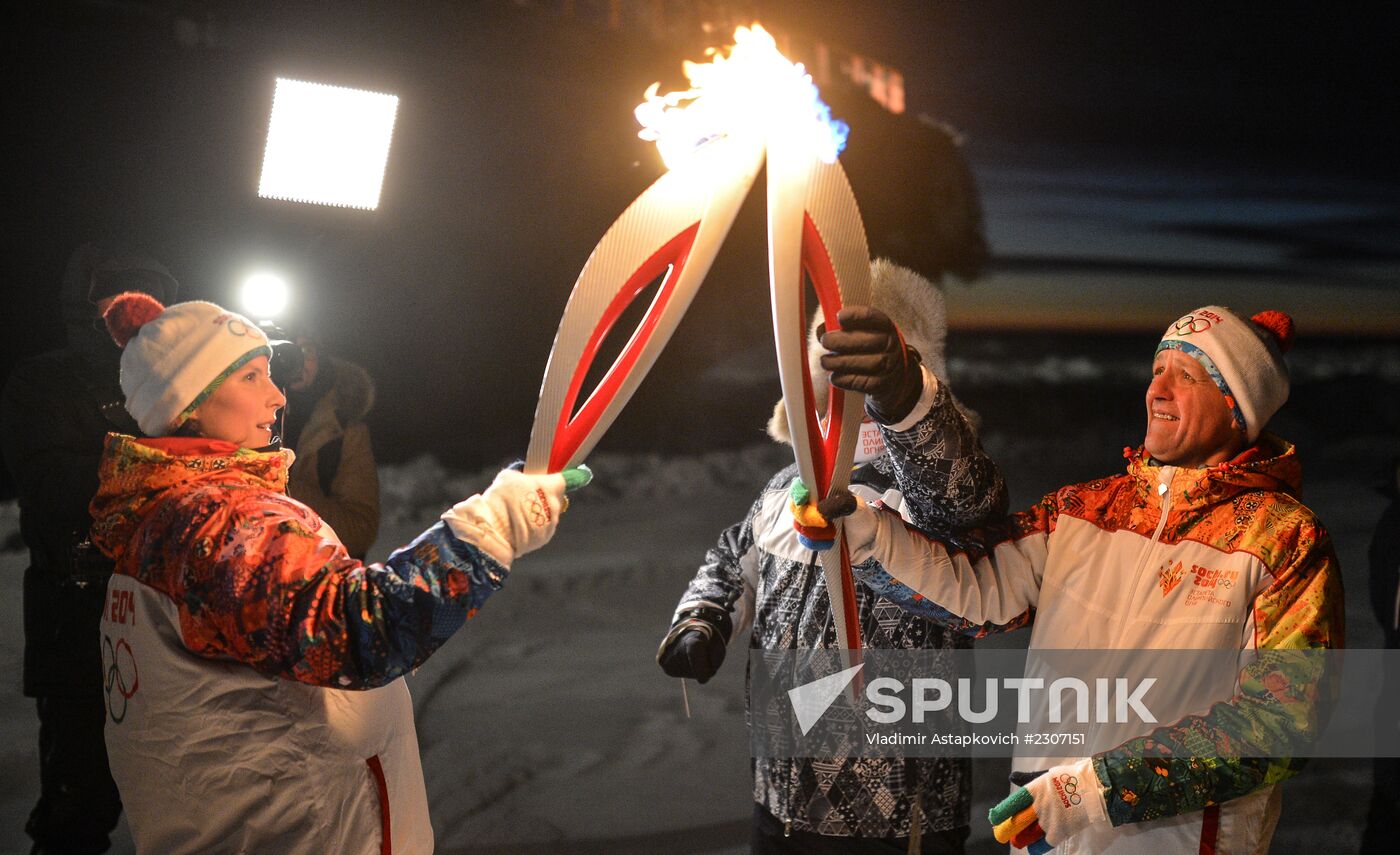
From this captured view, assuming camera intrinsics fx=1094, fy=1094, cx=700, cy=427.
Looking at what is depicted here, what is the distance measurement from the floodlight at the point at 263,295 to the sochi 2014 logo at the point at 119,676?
1.38 meters

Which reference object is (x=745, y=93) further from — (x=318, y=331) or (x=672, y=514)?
(x=672, y=514)

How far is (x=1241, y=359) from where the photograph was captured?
149 centimetres

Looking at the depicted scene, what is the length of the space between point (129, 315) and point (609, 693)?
8.55ft

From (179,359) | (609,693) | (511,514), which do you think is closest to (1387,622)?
(609,693)

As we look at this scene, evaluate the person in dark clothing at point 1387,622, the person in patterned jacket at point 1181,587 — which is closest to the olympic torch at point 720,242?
the person in patterned jacket at point 1181,587

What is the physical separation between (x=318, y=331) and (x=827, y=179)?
7.05 ft

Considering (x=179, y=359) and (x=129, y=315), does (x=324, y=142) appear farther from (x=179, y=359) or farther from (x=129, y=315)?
(x=179, y=359)

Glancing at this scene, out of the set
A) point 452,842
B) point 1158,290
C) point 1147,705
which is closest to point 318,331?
point 452,842

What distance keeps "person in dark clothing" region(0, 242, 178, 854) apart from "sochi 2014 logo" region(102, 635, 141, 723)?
97cm

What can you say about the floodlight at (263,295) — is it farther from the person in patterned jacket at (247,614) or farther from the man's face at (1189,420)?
the man's face at (1189,420)

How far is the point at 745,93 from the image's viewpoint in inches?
57.8

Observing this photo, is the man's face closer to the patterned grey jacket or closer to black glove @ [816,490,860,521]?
the patterned grey jacket

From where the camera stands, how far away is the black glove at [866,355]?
53.8 inches

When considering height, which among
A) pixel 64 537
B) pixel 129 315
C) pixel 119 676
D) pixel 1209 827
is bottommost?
pixel 64 537
